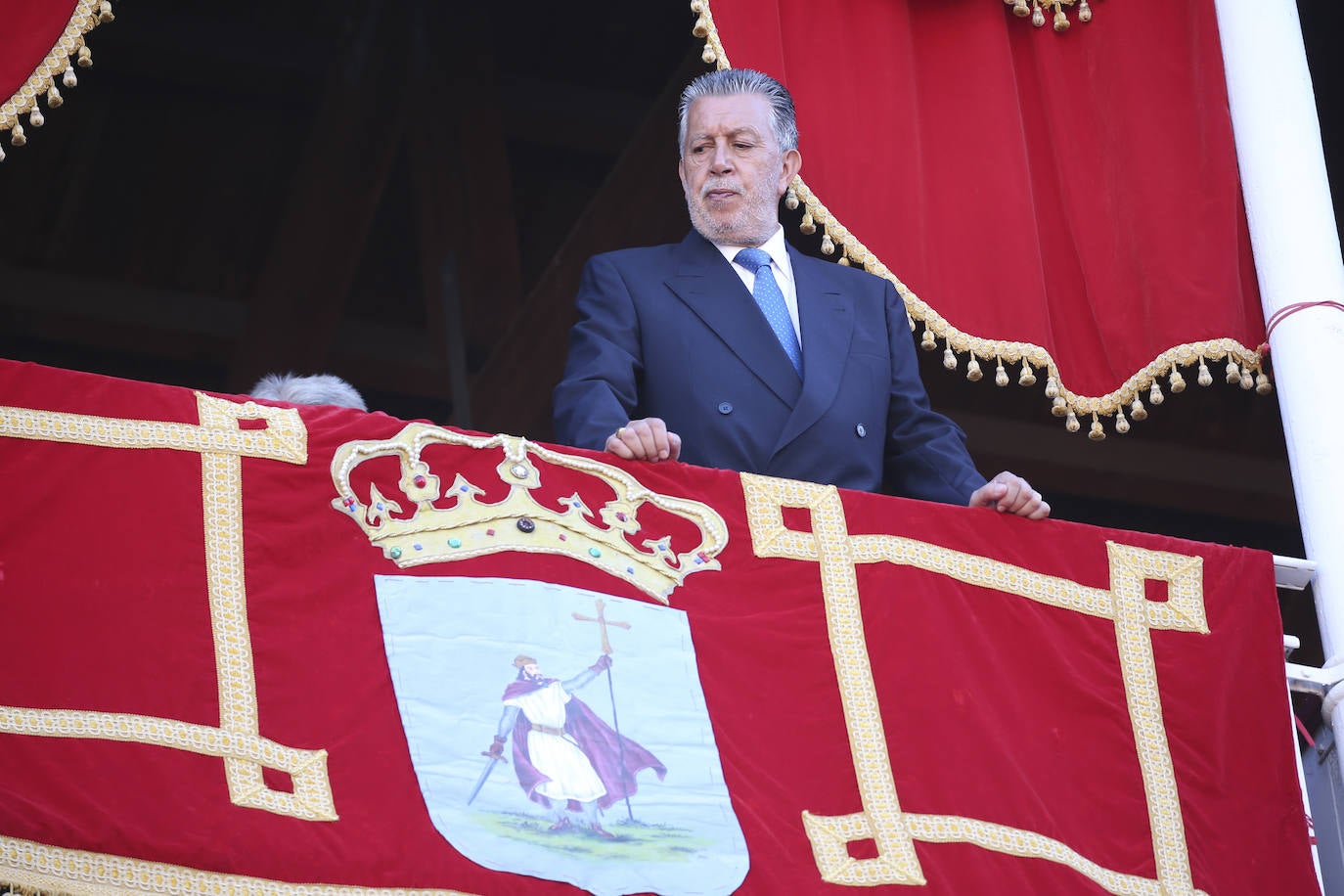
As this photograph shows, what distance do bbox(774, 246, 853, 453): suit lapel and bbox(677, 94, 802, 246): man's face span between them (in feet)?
0.39

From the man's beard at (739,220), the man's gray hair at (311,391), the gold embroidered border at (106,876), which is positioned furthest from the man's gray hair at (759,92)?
the gold embroidered border at (106,876)

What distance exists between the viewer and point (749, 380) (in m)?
3.68

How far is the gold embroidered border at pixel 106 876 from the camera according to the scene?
8.25 ft

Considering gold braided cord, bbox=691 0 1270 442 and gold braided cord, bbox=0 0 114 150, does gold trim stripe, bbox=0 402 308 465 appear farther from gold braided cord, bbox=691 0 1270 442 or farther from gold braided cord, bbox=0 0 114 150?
gold braided cord, bbox=691 0 1270 442

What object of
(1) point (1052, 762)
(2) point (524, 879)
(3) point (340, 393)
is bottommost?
(2) point (524, 879)

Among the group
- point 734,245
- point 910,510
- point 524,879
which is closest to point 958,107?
point 734,245

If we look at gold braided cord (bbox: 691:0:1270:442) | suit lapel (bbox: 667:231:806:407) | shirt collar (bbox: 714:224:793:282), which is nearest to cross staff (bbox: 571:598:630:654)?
suit lapel (bbox: 667:231:806:407)

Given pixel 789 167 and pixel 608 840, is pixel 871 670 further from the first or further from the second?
pixel 789 167

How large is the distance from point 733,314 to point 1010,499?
63 cm

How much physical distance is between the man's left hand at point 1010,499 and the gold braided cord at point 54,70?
1.75 metres

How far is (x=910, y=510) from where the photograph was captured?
3445 millimetres

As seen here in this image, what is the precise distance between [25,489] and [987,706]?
1522 mm

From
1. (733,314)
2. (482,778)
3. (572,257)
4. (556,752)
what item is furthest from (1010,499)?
(572,257)

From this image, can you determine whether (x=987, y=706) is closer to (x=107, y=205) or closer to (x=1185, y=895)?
(x=1185, y=895)
